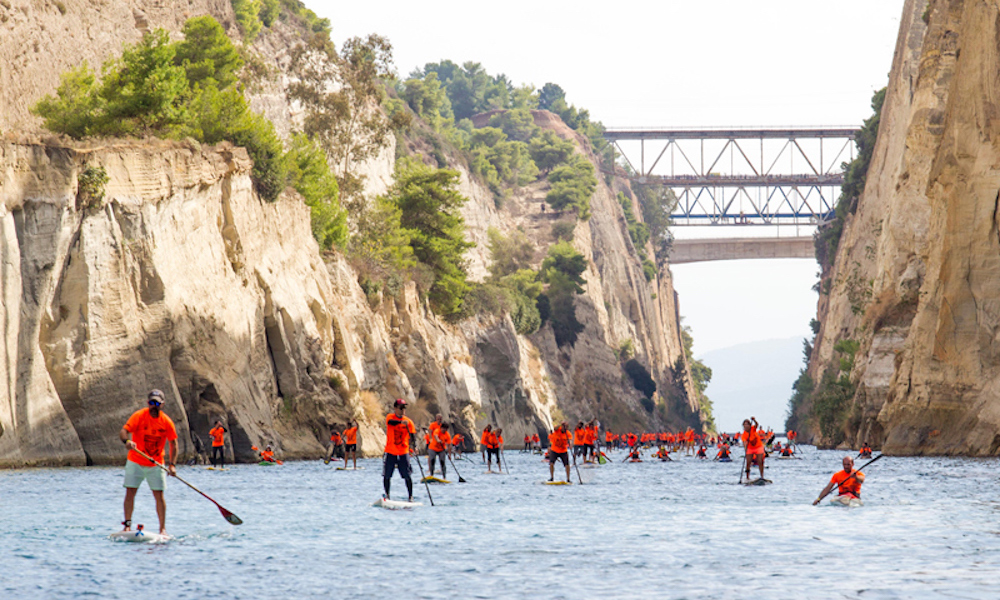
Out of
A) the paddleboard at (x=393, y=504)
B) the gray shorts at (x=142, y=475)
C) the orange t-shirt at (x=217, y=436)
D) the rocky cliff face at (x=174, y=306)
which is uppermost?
the rocky cliff face at (x=174, y=306)

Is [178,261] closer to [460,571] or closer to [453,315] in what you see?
[460,571]

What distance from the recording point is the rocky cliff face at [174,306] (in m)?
32.4

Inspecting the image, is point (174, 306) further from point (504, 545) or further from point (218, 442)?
point (504, 545)

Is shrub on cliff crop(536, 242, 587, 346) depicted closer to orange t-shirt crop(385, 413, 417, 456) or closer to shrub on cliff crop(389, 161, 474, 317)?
shrub on cliff crop(389, 161, 474, 317)

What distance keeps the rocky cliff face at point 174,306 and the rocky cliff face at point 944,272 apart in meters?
24.4

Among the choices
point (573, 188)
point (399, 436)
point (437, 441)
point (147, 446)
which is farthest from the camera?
point (573, 188)

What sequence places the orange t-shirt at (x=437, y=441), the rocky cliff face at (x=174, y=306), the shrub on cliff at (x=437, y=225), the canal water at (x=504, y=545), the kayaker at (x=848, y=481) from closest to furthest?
the canal water at (x=504, y=545) → the kayaker at (x=848, y=481) → the orange t-shirt at (x=437, y=441) → the rocky cliff face at (x=174, y=306) → the shrub on cliff at (x=437, y=225)

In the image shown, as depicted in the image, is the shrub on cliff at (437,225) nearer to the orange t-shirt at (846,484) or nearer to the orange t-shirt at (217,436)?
the orange t-shirt at (217,436)

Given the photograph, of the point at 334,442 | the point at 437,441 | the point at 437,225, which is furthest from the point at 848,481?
the point at 437,225

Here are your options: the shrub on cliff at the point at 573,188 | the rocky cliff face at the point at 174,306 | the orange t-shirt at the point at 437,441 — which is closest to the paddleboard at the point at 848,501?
the orange t-shirt at the point at 437,441

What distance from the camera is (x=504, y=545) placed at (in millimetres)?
14734

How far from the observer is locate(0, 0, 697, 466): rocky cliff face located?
106ft

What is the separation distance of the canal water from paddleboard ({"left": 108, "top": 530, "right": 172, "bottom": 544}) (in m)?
0.18

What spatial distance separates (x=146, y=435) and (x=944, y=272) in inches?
1528
